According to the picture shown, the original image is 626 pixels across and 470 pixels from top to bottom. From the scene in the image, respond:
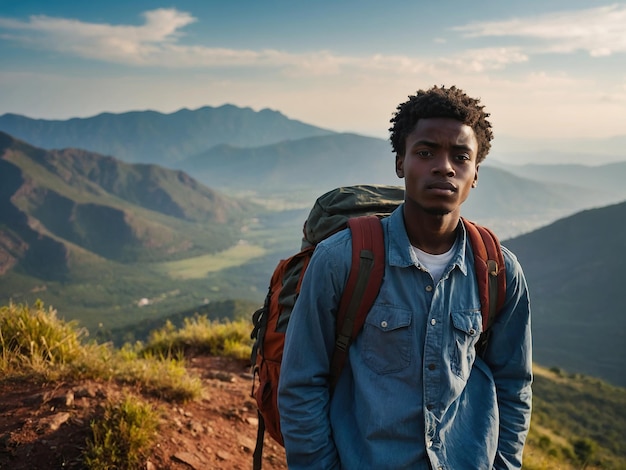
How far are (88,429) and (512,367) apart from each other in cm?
311

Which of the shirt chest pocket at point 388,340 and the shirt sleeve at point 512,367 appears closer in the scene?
the shirt chest pocket at point 388,340

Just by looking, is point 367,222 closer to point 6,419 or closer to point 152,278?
point 6,419

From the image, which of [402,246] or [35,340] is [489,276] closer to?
[402,246]

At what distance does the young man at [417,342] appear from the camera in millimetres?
1900

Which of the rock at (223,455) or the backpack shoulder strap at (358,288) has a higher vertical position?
the backpack shoulder strap at (358,288)

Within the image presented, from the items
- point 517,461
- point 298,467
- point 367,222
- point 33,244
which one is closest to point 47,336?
point 298,467

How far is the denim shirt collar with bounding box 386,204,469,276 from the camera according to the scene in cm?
196

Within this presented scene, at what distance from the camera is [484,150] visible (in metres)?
2.35

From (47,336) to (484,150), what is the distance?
15.8ft

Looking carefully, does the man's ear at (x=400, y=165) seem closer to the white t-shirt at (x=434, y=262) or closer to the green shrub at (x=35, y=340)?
the white t-shirt at (x=434, y=262)

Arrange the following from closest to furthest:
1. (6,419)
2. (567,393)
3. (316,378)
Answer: (316,378), (6,419), (567,393)

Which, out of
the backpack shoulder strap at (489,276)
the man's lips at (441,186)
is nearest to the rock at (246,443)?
the backpack shoulder strap at (489,276)

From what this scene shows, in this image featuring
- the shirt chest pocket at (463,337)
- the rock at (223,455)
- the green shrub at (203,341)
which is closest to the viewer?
the shirt chest pocket at (463,337)

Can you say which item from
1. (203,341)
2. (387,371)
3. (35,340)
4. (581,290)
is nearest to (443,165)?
(387,371)
